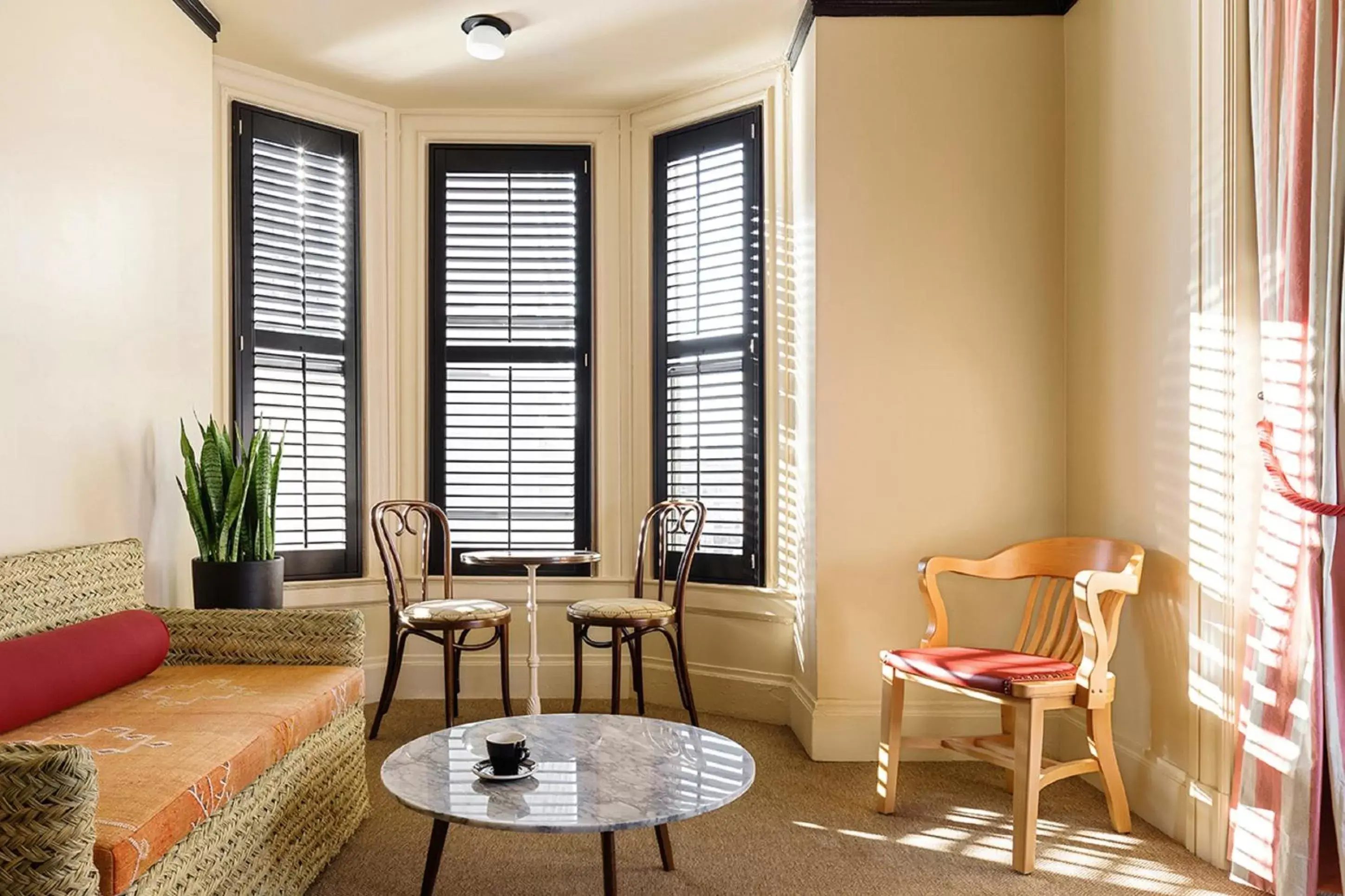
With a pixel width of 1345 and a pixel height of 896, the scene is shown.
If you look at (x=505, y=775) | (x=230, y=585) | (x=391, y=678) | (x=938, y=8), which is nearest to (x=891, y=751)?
(x=505, y=775)

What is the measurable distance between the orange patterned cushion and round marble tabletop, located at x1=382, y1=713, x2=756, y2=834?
31cm

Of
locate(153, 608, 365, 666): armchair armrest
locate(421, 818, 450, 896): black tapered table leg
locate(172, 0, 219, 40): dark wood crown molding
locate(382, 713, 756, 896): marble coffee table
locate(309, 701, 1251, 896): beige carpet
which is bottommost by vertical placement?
locate(309, 701, 1251, 896): beige carpet

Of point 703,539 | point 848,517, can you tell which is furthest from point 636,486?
point 848,517

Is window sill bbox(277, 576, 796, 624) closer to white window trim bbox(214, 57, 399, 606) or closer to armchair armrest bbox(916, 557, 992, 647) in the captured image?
white window trim bbox(214, 57, 399, 606)

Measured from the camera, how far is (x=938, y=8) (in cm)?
359

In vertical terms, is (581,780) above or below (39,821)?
below

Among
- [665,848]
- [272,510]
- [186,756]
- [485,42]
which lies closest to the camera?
[186,756]

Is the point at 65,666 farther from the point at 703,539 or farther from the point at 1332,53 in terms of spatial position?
the point at 1332,53

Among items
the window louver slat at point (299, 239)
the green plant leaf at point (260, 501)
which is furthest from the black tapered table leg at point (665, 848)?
the window louver slat at point (299, 239)

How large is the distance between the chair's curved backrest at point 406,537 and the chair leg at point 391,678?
0.14 m

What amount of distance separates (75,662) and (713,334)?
2.74m

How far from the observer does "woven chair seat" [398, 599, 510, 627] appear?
362cm

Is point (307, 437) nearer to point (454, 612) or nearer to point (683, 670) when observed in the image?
point (454, 612)

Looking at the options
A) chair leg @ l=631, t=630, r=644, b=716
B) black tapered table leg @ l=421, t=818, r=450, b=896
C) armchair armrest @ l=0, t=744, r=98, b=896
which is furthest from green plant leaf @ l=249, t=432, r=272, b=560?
armchair armrest @ l=0, t=744, r=98, b=896
